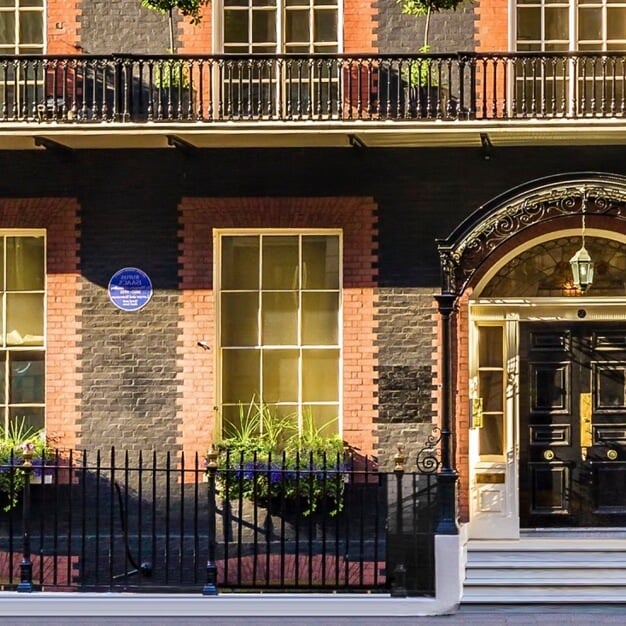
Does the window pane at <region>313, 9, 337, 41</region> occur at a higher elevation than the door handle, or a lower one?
higher

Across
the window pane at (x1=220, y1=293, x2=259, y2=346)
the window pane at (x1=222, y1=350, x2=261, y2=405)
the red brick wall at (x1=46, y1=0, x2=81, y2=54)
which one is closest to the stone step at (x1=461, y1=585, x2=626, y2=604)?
the window pane at (x1=222, y1=350, x2=261, y2=405)

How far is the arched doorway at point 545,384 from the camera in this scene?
13.3 m

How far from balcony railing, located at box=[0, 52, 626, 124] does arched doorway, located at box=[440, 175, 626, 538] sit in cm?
148

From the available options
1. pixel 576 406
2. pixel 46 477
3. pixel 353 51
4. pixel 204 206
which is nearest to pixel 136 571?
pixel 46 477

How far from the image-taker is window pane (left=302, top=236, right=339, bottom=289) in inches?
536

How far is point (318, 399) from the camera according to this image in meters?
13.6

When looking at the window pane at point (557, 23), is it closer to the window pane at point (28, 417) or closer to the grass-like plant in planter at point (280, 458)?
the grass-like plant in planter at point (280, 458)

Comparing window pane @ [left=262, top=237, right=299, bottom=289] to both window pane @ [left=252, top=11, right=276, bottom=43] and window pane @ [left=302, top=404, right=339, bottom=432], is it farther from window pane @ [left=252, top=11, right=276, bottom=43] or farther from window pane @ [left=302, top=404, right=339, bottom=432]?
window pane @ [left=252, top=11, right=276, bottom=43]

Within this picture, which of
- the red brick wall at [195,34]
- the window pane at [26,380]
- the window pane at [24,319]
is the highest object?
the red brick wall at [195,34]

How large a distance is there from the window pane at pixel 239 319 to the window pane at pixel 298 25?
294 cm

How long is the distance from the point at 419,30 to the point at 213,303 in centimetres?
377

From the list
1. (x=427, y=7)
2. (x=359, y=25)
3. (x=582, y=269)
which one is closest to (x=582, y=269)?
(x=582, y=269)

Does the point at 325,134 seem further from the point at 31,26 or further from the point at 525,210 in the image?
the point at 31,26

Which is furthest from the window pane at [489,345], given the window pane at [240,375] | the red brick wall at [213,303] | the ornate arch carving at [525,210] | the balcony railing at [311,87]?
the window pane at [240,375]
